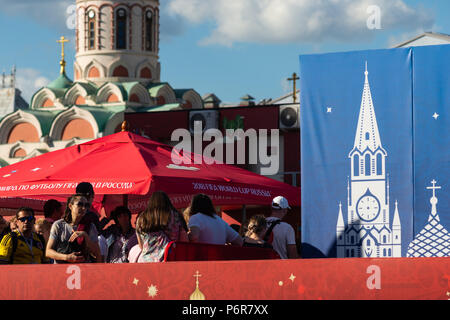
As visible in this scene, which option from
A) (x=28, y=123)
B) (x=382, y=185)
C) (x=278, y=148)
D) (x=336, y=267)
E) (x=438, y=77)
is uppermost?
(x=28, y=123)

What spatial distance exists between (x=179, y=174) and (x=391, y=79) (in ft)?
12.4

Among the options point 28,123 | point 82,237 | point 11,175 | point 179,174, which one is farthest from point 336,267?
point 28,123

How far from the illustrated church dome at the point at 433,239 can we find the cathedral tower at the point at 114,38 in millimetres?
53505

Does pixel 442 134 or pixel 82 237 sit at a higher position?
pixel 442 134

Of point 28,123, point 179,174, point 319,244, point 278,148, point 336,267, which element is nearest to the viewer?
point 336,267

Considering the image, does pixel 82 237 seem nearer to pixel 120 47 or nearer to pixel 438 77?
pixel 438 77

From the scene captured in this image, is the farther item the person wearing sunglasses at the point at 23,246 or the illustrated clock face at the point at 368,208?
the person wearing sunglasses at the point at 23,246

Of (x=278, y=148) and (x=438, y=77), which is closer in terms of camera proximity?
(x=438, y=77)

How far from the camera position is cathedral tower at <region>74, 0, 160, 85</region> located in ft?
197

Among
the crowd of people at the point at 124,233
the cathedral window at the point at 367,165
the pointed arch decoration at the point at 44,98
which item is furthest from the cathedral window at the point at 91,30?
the cathedral window at the point at 367,165

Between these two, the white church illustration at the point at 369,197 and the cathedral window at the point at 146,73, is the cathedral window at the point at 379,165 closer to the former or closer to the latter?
the white church illustration at the point at 369,197

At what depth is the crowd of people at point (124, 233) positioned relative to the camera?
7.40 meters

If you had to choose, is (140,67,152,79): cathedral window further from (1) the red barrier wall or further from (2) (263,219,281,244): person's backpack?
(1) the red barrier wall

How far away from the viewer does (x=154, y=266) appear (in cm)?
590
